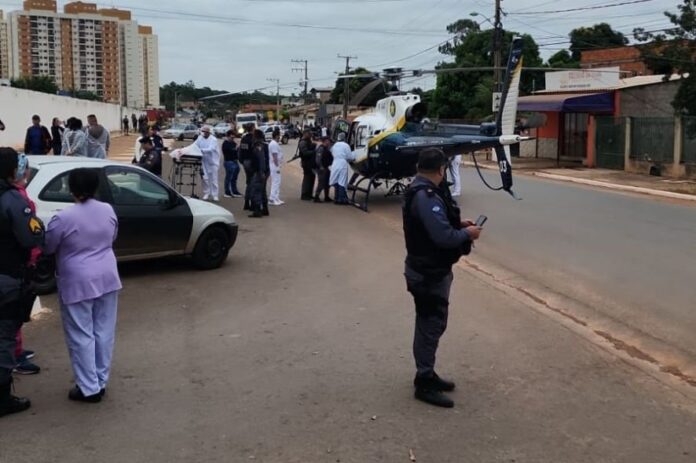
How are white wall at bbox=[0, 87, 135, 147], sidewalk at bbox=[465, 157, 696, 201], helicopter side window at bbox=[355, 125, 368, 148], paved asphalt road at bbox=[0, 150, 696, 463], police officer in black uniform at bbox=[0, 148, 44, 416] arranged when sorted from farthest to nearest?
white wall at bbox=[0, 87, 135, 147]
sidewalk at bbox=[465, 157, 696, 201]
helicopter side window at bbox=[355, 125, 368, 148]
police officer in black uniform at bbox=[0, 148, 44, 416]
paved asphalt road at bbox=[0, 150, 696, 463]

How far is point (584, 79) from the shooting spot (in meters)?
35.9

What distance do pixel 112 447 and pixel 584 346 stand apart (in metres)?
4.11

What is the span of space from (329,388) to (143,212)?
14.7ft

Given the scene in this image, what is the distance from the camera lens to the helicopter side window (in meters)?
18.3

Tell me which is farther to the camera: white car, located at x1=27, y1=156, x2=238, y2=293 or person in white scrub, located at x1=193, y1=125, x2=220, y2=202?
person in white scrub, located at x1=193, y1=125, x2=220, y2=202

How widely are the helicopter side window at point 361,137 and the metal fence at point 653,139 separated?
13091 mm

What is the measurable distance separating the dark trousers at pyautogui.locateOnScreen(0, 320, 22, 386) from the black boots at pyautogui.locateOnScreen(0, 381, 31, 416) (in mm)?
80

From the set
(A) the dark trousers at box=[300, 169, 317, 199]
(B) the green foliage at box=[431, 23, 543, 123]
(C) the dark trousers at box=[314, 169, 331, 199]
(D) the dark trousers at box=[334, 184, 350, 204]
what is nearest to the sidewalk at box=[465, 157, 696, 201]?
(D) the dark trousers at box=[334, 184, 350, 204]

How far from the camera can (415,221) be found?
16.3 feet

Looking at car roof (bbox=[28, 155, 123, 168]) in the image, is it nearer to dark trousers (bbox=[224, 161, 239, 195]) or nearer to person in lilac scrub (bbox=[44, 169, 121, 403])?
person in lilac scrub (bbox=[44, 169, 121, 403])

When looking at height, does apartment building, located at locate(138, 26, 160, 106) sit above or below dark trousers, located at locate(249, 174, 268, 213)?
above

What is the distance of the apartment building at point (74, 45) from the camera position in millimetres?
96125

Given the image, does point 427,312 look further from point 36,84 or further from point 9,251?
point 36,84

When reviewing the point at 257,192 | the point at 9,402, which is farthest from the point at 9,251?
the point at 257,192
